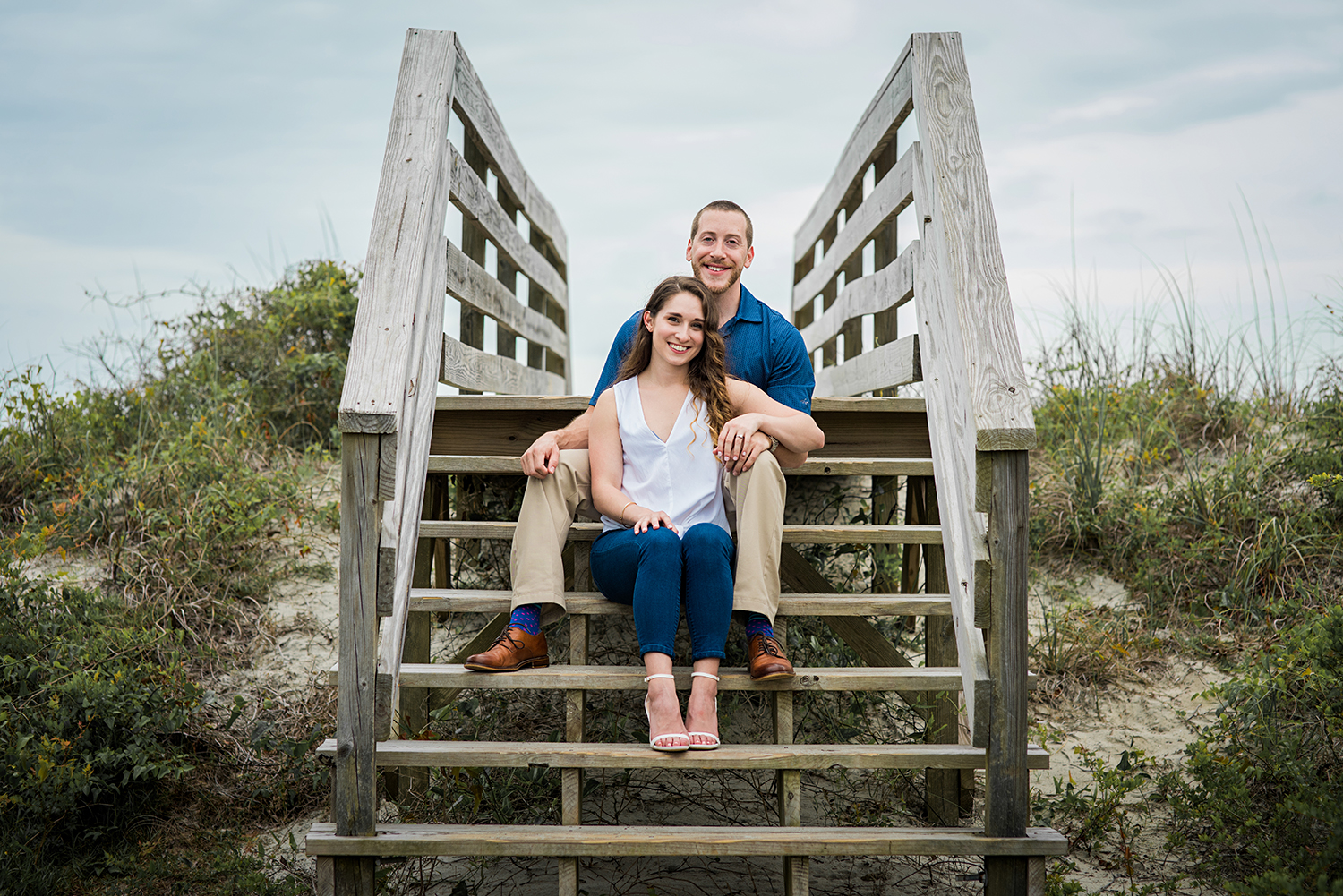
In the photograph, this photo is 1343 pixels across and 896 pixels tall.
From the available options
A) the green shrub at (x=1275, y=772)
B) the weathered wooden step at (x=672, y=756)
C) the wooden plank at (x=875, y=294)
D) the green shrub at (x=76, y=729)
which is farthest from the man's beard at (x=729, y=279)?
the green shrub at (x=76, y=729)

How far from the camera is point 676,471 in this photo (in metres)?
2.78

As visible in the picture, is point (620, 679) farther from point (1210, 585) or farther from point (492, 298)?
point (1210, 585)

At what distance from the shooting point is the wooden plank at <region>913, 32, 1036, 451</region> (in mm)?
2393

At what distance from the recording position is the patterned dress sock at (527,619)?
106 inches

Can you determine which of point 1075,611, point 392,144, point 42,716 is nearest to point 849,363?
point 1075,611

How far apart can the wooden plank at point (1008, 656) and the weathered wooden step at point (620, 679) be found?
0.25 metres

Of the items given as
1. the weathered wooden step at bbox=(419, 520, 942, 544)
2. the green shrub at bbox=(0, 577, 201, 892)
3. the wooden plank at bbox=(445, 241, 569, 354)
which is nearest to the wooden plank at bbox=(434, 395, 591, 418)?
the wooden plank at bbox=(445, 241, 569, 354)

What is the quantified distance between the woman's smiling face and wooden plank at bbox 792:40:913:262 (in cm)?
132

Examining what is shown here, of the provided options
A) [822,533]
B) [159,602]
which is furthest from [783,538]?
[159,602]

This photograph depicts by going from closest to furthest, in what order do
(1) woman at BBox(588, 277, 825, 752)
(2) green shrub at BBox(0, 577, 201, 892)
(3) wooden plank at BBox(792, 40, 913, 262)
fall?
(1) woman at BBox(588, 277, 825, 752) → (2) green shrub at BBox(0, 577, 201, 892) → (3) wooden plank at BBox(792, 40, 913, 262)

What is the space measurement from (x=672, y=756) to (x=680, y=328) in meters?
1.22

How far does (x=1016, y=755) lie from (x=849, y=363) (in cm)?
272

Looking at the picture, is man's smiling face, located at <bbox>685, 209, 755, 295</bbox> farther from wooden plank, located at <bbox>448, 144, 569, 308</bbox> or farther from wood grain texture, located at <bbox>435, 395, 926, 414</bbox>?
wooden plank, located at <bbox>448, 144, 569, 308</bbox>

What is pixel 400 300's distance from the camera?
2613 millimetres
